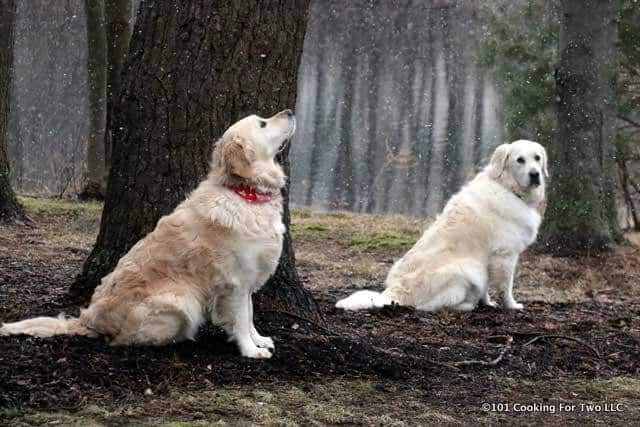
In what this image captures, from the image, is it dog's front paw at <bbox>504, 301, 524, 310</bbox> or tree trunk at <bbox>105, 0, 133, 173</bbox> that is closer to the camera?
dog's front paw at <bbox>504, 301, 524, 310</bbox>

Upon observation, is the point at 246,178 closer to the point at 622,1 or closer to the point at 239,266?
the point at 239,266

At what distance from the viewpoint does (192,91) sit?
5141mm

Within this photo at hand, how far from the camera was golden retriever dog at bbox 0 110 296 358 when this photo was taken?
4527mm

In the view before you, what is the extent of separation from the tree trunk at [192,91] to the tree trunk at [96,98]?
9830 millimetres

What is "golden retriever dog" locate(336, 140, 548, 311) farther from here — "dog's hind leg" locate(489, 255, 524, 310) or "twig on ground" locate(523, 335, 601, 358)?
"twig on ground" locate(523, 335, 601, 358)

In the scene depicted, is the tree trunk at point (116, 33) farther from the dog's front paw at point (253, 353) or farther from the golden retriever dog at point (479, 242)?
the dog's front paw at point (253, 353)

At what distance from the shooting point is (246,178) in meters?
4.70

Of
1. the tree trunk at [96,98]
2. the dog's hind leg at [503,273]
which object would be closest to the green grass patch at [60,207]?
the tree trunk at [96,98]

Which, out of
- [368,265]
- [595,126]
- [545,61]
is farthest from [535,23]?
[368,265]

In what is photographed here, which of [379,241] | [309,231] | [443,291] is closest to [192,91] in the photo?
[443,291]

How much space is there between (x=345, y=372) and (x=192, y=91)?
189cm

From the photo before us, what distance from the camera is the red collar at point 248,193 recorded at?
15.4ft

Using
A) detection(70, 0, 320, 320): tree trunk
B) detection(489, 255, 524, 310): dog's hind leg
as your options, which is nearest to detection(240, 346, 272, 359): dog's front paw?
detection(70, 0, 320, 320): tree trunk

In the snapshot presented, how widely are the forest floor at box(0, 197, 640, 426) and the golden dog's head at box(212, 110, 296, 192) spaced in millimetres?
918
